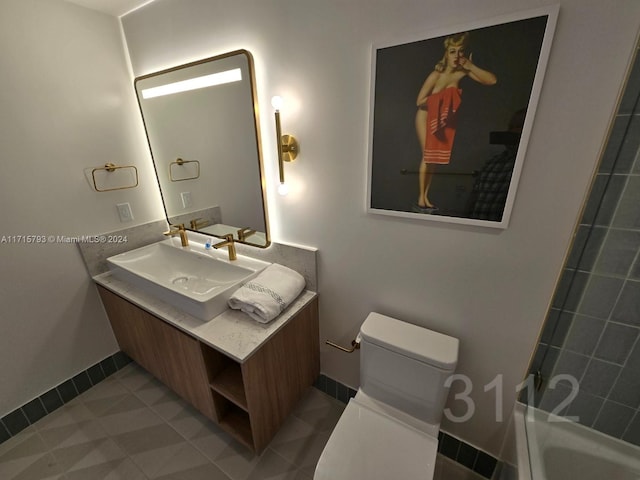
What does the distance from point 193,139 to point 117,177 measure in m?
0.58

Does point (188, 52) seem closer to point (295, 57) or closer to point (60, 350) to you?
point (295, 57)

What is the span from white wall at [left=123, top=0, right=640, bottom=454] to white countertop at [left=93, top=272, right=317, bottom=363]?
0.32 meters

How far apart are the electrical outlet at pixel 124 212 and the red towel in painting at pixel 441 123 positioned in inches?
72.8

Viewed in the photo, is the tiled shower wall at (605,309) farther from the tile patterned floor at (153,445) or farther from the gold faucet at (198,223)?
the gold faucet at (198,223)

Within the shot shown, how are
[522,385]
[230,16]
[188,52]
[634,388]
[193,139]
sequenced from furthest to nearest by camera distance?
1. [193,139]
2. [188,52]
3. [230,16]
4. [522,385]
5. [634,388]

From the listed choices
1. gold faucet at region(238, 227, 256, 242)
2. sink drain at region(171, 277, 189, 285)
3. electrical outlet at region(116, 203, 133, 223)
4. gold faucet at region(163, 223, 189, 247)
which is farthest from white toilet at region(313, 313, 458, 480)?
electrical outlet at region(116, 203, 133, 223)

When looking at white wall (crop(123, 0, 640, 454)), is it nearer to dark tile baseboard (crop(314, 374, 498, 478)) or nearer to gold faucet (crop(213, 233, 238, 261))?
dark tile baseboard (crop(314, 374, 498, 478))

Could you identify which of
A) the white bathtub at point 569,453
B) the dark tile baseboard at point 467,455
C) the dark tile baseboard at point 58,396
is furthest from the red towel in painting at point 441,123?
the dark tile baseboard at point 58,396

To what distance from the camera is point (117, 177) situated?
168cm

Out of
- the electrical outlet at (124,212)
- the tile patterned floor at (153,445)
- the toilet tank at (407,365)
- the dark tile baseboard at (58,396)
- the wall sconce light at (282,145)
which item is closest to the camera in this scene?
the toilet tank at (407,365)

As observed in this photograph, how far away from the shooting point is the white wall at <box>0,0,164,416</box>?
127 cm

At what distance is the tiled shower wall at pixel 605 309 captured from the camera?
76 cm

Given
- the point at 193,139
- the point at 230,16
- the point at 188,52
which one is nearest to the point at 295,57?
the point at 230,16

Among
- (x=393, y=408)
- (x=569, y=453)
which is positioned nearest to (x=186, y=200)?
(x=393, y=408)
